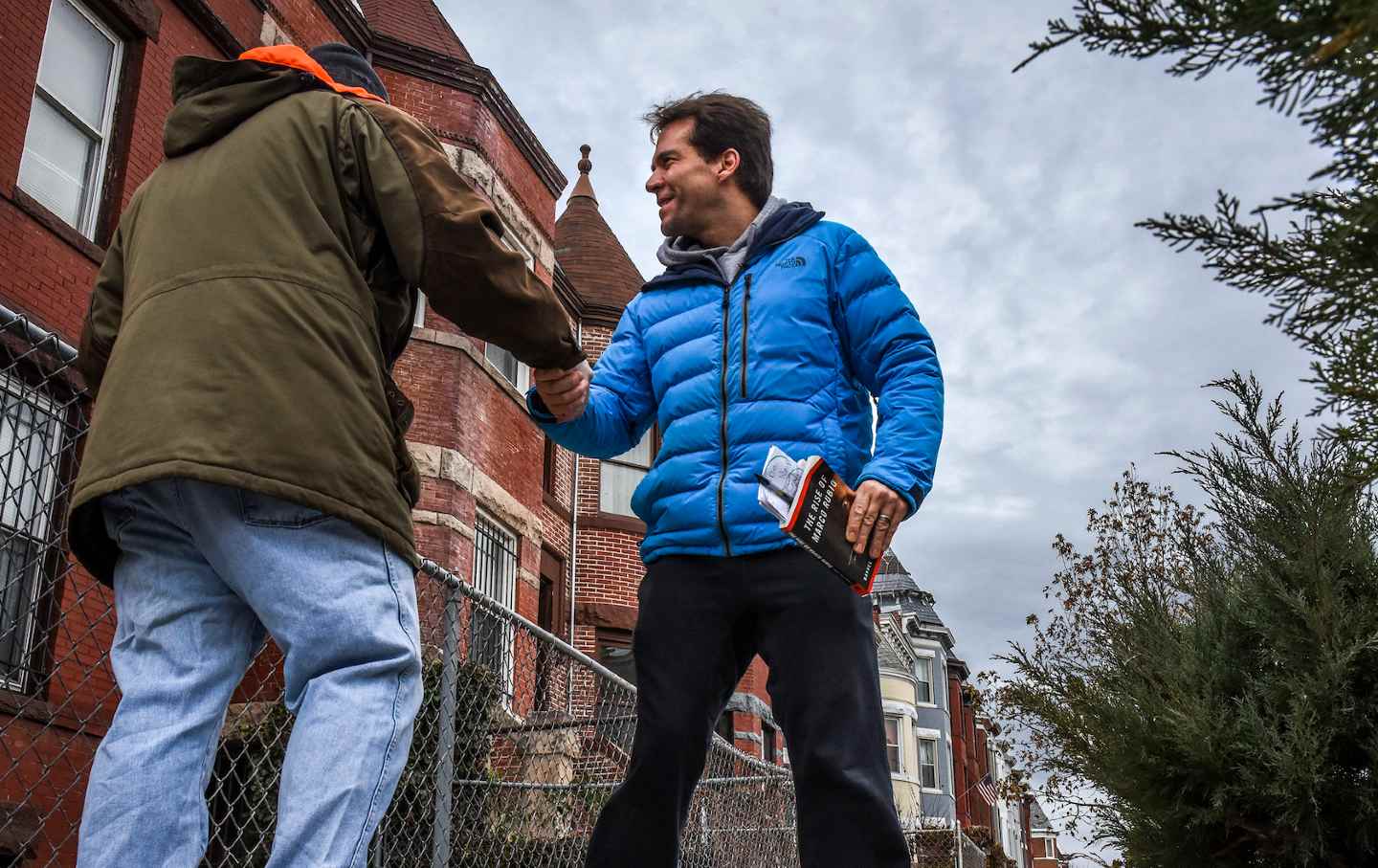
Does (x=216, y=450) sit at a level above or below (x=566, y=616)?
below

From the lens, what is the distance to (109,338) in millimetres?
3113

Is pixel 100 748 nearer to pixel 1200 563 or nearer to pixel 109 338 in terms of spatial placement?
pixel 109 338

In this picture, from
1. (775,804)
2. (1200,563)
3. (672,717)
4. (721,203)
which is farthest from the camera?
(775,804)

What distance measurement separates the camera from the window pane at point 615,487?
20.4 meters

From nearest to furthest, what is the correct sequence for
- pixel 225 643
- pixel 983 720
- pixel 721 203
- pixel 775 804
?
1. pixel 225 643
2. pixel 721 203
3. pixel 775 804
4. pixel 983 720

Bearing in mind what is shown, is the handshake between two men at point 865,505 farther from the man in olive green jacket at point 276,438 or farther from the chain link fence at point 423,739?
the chain link fence at point 423,739

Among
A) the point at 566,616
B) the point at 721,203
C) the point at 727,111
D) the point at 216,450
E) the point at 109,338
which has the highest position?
the point at 566,616

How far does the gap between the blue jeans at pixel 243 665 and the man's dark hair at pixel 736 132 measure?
6.46ft

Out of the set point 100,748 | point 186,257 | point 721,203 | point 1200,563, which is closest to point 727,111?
point 721,203

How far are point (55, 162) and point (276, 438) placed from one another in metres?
9.43

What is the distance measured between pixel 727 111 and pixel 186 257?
6.48 feet

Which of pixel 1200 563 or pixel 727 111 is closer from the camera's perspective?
pixel 727 111

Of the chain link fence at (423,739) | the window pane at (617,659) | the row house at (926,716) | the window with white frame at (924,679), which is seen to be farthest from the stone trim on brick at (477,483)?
the window with white frame at (924,679)

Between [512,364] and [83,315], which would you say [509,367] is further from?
[83,315]
